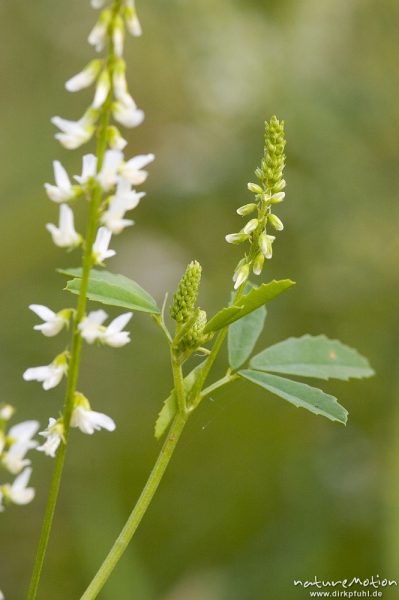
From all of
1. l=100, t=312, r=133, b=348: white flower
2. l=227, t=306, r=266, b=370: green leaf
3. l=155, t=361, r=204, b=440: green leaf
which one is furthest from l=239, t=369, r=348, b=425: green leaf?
l=100, t=312, r=133, b=348: white flower

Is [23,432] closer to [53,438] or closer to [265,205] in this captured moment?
[53,438]

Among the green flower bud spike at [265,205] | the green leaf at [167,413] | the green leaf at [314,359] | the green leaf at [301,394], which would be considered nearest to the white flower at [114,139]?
the green flower bud spike at [265,205]

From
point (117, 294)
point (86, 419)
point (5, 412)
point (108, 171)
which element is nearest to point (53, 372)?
point (86, 419)

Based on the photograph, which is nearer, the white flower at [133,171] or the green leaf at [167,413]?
the white flower at [133,171]

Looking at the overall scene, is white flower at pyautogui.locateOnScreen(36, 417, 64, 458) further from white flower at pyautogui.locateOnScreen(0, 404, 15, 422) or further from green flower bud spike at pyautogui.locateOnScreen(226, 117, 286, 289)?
green flower bud spike at pyautogui.locateOnScreen(226, 117, 286, 289)

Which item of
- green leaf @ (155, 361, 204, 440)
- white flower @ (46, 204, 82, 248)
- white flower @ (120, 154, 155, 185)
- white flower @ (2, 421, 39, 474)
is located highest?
white flower @ (120, 154, 155, 185)

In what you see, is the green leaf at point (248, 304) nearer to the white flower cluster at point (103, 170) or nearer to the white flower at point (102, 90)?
the white flower cluster at point (103, 170)
